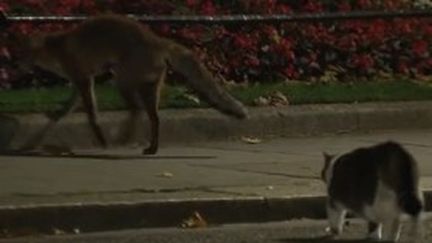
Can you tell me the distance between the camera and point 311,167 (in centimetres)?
1232

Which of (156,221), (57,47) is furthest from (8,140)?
(156,221)

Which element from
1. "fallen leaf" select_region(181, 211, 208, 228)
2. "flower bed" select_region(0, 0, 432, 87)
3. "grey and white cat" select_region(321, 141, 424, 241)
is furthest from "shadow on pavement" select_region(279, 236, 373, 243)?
"flower bed" select_region(0, 0, 432, 87)

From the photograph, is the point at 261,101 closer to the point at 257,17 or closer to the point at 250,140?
the point at 250,140

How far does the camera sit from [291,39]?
1680cm

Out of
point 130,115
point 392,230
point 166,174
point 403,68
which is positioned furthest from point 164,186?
point 403,68

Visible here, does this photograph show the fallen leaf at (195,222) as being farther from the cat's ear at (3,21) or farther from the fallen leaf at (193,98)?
the cat's ear at (3,21)

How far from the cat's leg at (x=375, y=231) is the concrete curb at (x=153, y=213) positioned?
3.78 ft

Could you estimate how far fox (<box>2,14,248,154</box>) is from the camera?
41.5ft

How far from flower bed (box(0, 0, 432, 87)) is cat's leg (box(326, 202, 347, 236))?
19.9 feet

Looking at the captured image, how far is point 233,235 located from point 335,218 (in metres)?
0.76

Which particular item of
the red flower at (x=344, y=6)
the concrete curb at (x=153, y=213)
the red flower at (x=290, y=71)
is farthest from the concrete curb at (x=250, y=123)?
the concrete curb at (x=153, y=213)

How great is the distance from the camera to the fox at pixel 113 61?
498 inches

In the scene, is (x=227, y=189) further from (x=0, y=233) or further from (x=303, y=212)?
(x=0, y=233)

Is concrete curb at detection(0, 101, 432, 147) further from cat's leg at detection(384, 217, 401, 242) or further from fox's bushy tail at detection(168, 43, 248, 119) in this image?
cat's leg at detection(384, 217, 401, 242)
